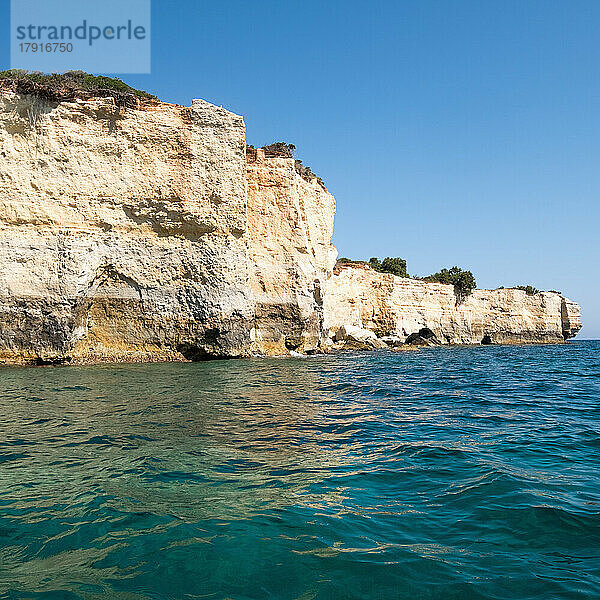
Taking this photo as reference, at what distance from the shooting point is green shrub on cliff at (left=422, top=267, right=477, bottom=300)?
151 ft

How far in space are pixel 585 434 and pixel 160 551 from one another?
20.2ft

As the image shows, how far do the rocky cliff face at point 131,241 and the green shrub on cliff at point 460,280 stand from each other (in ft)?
80.5

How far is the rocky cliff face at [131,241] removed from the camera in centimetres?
1922

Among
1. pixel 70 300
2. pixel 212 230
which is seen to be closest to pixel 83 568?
pixel 70 300

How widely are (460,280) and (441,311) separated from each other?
3.84 metres

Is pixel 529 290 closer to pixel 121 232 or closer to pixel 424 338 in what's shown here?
pixel 424 338

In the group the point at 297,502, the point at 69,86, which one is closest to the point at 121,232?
the point at 69,86

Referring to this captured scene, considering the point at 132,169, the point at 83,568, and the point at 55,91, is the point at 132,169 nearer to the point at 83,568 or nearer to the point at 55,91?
the point at 55,91

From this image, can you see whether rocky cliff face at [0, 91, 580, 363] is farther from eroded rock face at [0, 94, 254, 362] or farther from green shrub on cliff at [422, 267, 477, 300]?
green shrub on cliff at [422, 267, 477, 300]

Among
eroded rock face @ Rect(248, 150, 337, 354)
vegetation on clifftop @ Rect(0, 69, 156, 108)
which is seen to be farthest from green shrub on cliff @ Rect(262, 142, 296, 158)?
vegetation on clifftop @ Rect(0, 69, 156, 108)

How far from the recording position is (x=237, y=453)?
5906 millimetres

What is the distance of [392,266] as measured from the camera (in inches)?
2013

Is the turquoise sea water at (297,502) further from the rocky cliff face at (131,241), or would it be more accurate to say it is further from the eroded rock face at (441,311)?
the eroded rock face at (441,311)

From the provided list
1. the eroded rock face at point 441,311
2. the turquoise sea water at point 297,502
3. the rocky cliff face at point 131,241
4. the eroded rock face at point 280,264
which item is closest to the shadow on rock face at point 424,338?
the eroded rock face at point 441,311
